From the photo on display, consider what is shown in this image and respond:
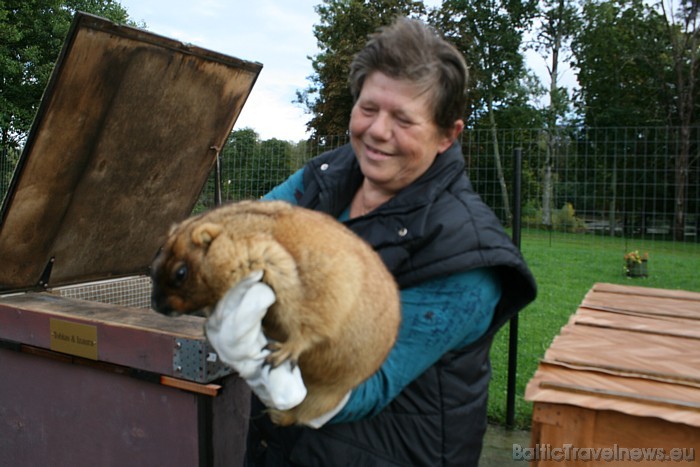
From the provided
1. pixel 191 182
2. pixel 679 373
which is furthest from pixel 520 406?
pixel 191 182

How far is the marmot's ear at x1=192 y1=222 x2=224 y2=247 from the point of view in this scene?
1919mm

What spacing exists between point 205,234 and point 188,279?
16 centimetres

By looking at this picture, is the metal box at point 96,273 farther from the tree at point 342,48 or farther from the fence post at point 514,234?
the tree at point 342,48

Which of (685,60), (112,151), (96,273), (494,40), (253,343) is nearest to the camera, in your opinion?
(253,343)

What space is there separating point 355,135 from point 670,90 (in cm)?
3448

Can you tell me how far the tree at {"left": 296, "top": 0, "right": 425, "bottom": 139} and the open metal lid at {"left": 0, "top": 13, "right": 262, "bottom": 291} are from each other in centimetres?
2447

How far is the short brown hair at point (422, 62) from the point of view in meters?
2.03

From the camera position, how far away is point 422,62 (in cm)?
203

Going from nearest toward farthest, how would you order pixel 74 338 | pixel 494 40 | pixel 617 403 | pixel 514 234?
1. pixel 617 403
2. pixel 74 338
3. pixel 514 234
4. pixel 494 40

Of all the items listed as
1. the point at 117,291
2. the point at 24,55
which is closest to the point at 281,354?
the point at 117,291

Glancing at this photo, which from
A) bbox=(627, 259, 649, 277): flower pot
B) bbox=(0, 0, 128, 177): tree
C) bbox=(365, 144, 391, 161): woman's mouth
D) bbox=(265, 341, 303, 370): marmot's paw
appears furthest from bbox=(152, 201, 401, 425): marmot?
bbox=(0, 0, 128, 177): tree
